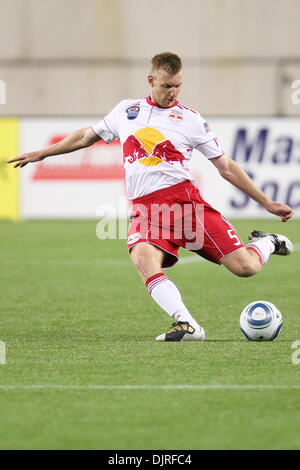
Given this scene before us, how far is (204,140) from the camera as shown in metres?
7.39

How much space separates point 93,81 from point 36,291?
1724cm

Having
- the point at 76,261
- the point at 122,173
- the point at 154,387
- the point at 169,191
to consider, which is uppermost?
the point at 122,173

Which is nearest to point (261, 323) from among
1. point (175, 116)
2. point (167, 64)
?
point (175, 116)

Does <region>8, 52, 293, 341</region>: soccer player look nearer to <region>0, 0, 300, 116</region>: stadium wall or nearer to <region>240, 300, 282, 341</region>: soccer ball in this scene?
<region>240, 300, 282, 341</region>: soccer ball

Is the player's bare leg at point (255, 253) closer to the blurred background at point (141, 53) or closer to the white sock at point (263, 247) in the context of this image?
the white sock at point (263, 247)

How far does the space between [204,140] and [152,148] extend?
1.26 ft

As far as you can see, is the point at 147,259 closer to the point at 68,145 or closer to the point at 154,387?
the point at 68,145

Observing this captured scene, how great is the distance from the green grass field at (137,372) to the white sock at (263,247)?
0.60m

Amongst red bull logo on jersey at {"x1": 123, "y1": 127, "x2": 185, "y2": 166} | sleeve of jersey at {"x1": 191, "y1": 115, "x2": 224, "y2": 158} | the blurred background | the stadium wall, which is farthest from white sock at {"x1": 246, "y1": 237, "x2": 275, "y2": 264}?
the stadium wall

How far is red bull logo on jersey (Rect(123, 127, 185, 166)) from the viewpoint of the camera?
24.2 ft

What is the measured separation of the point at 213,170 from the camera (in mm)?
21062

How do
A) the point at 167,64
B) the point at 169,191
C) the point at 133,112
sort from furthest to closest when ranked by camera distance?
the point at 133,112 → the point at 169,191 → the point at 167,64

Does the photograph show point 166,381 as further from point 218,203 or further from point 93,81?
point 93,81

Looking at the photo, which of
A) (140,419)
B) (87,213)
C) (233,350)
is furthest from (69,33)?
(140,419)
